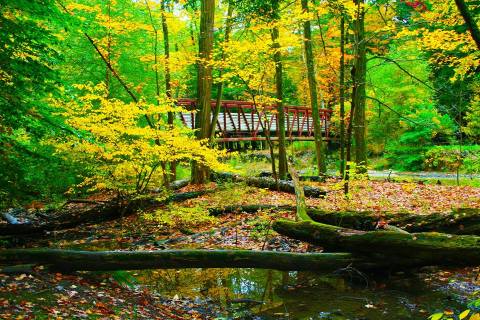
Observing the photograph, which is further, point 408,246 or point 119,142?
point 119,142

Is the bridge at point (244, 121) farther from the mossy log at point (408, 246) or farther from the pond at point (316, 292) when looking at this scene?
the mossy log at point (408, 246)

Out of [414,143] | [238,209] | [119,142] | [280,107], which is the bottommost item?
[238,209]

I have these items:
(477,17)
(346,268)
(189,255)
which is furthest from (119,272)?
(477,17)

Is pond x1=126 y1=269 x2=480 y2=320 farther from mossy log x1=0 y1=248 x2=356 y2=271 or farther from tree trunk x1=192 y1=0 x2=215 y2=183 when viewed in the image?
tree trunk x1=192 y1=0 x2=215 y2=183

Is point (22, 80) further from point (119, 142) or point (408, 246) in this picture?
point (408, 246)

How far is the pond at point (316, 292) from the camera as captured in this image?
476 centimetres

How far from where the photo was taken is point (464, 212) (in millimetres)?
6109

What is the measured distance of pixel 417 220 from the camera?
6.38 metres

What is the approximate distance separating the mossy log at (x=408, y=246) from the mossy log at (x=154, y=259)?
0.53 metres

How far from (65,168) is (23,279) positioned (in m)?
7.13

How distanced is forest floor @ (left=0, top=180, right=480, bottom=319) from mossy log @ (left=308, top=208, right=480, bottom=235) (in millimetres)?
596

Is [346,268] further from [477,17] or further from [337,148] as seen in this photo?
[337,148]

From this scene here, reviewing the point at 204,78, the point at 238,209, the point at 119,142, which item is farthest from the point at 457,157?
the point at 119,142

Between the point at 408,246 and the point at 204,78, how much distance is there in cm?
958
